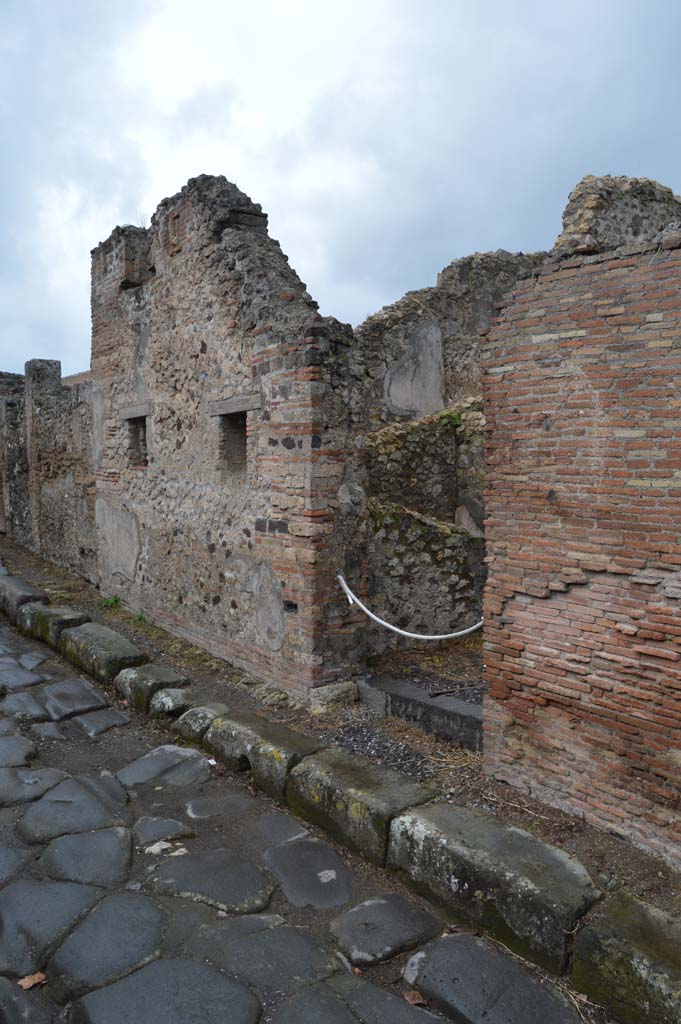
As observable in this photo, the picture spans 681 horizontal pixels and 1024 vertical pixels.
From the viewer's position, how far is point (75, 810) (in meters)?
3.88

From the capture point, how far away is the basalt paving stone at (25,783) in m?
3.99

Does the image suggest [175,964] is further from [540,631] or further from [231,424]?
[231,424]

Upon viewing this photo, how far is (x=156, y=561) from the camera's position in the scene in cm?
708

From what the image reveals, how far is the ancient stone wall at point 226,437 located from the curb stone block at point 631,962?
2.61 meters

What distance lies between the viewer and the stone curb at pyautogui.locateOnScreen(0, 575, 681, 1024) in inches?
96.8

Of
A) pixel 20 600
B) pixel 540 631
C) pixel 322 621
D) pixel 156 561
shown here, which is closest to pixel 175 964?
pixel 540 631

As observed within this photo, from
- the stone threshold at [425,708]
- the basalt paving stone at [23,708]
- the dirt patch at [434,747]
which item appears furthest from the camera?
the basalt paving stone at [23,708]

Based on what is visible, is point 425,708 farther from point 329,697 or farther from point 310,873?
point 310,873

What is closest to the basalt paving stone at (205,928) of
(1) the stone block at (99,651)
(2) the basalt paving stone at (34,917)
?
(2) the basalt paving stone at (34,917)

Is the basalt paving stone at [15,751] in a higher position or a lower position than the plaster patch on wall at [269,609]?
lower

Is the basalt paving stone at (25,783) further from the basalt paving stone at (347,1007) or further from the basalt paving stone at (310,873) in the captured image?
the basalt paving stone at (347,1007)

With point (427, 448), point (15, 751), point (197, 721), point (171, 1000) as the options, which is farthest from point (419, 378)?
point (171, 1000)

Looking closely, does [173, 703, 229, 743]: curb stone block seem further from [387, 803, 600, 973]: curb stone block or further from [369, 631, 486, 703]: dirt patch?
[387, 803, 600, 973]: curb stone block

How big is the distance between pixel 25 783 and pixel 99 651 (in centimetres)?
185
